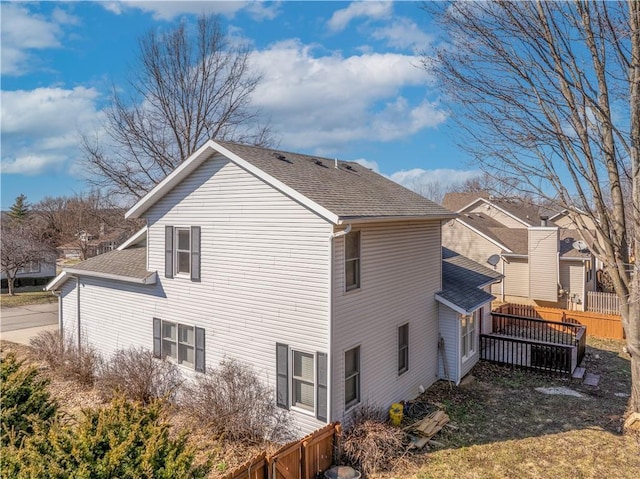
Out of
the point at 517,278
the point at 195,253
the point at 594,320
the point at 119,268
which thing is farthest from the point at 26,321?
the point at 594,320

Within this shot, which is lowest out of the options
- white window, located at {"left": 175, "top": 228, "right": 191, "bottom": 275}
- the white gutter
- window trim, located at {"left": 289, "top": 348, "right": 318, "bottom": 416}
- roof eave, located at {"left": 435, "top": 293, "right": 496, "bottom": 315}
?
window trim, located at {"left": 289, "top": 348, "right": 318, "bottom": 416}

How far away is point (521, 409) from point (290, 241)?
8.16 m

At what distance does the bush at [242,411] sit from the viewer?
955cm

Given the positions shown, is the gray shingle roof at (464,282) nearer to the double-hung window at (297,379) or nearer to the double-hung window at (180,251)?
the double-hung window at (297,379)

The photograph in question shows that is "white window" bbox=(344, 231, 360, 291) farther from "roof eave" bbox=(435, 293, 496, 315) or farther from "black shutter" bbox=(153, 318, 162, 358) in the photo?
"black shutter" bbox=(153, 318, 162, 358)

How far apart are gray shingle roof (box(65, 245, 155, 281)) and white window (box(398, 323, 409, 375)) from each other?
748cm

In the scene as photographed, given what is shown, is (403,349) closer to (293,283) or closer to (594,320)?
(293,283)

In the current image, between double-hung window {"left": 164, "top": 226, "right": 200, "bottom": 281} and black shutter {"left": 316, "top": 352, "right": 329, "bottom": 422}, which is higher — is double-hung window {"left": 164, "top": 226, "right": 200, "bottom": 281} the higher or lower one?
the higher one

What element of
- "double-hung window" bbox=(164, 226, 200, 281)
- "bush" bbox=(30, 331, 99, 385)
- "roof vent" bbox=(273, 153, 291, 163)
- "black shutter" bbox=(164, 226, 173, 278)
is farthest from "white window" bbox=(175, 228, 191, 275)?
"bush" bbox=(30, 331, 99, 385)

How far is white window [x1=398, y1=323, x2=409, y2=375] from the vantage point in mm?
11508

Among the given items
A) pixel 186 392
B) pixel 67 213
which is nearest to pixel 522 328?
pixel 186 392

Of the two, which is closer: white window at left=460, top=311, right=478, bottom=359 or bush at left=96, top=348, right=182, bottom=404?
bush at left=96, top=348, right=182, bottom=404

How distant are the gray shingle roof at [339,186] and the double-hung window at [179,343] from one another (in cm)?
485

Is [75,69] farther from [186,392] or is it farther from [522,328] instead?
[522,328]
